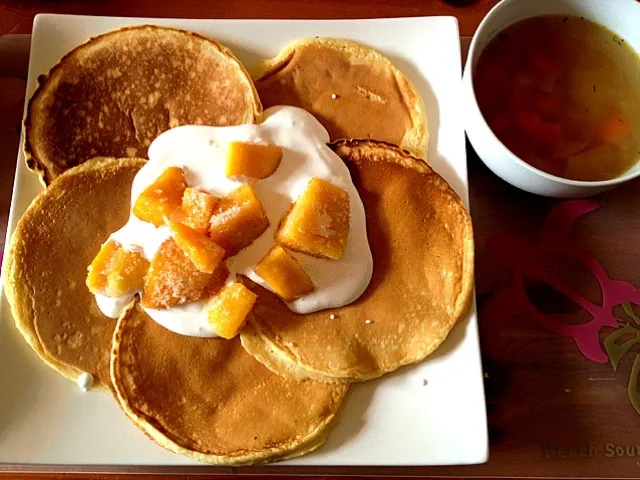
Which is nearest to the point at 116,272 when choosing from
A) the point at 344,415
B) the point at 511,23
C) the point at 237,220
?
the point at 237,220

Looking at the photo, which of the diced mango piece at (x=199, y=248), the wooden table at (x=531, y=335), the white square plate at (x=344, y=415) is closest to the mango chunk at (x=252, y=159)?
the diced mango piece at (x=199, y=248)

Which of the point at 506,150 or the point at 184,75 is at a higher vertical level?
the point at 184,75

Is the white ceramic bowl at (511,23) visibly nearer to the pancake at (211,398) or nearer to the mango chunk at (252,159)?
the mango chunk at (252,159)

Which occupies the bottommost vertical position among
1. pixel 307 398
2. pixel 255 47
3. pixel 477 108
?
pixel 307 398

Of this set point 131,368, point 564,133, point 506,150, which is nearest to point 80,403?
point 131,368

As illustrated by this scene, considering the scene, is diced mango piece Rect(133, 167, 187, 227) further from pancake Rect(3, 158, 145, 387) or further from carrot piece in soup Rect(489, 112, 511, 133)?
carrot piece in soup Rect(489, 112, 511, 133)

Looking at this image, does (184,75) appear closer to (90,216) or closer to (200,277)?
(90,216)
